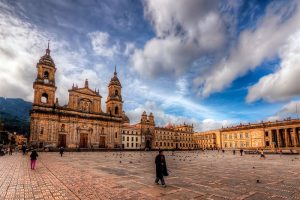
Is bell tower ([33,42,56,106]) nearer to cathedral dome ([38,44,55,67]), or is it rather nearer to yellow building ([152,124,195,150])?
cathedral dome ([38,44,55,67])

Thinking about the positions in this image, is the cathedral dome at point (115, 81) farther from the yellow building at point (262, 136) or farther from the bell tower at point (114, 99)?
the yellow building at point (262, 136)

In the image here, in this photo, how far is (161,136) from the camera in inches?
3342

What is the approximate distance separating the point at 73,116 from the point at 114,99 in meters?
14.0

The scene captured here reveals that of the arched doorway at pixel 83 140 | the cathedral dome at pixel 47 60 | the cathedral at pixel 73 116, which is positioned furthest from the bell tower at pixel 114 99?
the cathedral dome at pixel 47 60

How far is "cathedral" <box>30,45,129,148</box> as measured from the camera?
46062mm

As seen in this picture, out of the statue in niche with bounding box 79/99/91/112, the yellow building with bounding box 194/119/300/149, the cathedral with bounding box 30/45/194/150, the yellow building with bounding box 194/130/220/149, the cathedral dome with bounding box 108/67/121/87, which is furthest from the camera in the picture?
the yellow building with bounding box 194/130/220/149

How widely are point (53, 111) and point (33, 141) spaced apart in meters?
8.19

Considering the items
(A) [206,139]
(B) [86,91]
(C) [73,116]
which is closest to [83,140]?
(C) [73,116]

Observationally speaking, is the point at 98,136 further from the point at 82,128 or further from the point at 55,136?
the point at 55,136

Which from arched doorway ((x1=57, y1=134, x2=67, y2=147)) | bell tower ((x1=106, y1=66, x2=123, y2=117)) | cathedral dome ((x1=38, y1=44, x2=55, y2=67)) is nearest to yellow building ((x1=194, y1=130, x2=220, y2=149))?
bell tower ((x1=106, y1=66, x2=123, y2=117))

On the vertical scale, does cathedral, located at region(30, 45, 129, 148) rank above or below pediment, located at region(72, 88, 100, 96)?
below

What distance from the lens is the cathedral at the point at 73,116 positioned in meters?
46.1

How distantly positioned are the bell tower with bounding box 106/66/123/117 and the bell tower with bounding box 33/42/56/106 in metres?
17.2

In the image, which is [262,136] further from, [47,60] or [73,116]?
[47,60]
